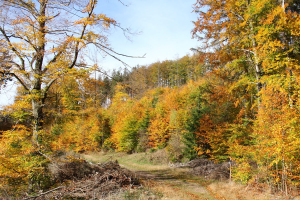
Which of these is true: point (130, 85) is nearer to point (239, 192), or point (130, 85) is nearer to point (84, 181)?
point (84, 181)

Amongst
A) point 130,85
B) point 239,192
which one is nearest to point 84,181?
point 130,85

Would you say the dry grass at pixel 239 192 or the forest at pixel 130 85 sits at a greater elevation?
the forest at pixel 130 85

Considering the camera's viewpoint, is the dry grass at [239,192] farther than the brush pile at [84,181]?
Yes

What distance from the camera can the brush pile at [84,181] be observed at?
7039mm

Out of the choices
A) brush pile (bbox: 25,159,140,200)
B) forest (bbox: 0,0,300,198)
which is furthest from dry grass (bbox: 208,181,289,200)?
brush pile (bbox: 25,159,140,200)

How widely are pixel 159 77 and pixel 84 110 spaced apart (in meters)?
46.6

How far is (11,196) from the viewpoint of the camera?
242 inches

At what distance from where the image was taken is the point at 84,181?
8.22 meters

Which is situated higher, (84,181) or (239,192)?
(84,181)

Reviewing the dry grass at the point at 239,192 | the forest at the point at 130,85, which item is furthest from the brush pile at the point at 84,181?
the dry grass at the point at 239,192

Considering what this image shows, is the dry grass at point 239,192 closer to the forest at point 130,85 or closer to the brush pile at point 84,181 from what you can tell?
the forest at point 130,85

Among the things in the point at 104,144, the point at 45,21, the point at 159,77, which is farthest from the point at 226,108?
the point at 159,77

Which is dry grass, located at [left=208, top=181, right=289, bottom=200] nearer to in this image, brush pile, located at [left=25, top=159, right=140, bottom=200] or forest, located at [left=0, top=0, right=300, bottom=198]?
forest, located at [left=0, top=0, right=300, bottom=198]

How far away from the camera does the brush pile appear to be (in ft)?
23.1
